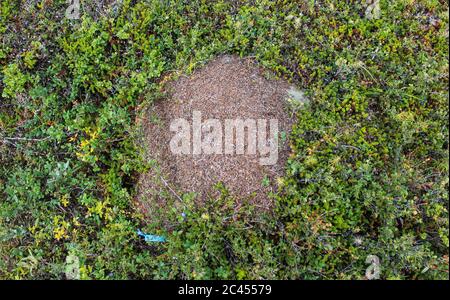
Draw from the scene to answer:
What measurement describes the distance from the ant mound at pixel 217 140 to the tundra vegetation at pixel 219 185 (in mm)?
134

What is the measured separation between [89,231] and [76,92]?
1.54 meters

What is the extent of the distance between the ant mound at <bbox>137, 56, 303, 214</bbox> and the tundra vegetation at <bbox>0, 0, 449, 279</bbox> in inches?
5.3

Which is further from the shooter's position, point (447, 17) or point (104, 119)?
point (447, 17)

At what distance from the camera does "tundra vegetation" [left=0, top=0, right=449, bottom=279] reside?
13.4ft

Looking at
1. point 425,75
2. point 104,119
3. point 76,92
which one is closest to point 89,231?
point 104,119

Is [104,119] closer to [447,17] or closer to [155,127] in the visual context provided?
[155,127]

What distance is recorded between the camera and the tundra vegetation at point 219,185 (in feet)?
13.4

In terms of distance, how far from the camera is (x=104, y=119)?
14.7ft
